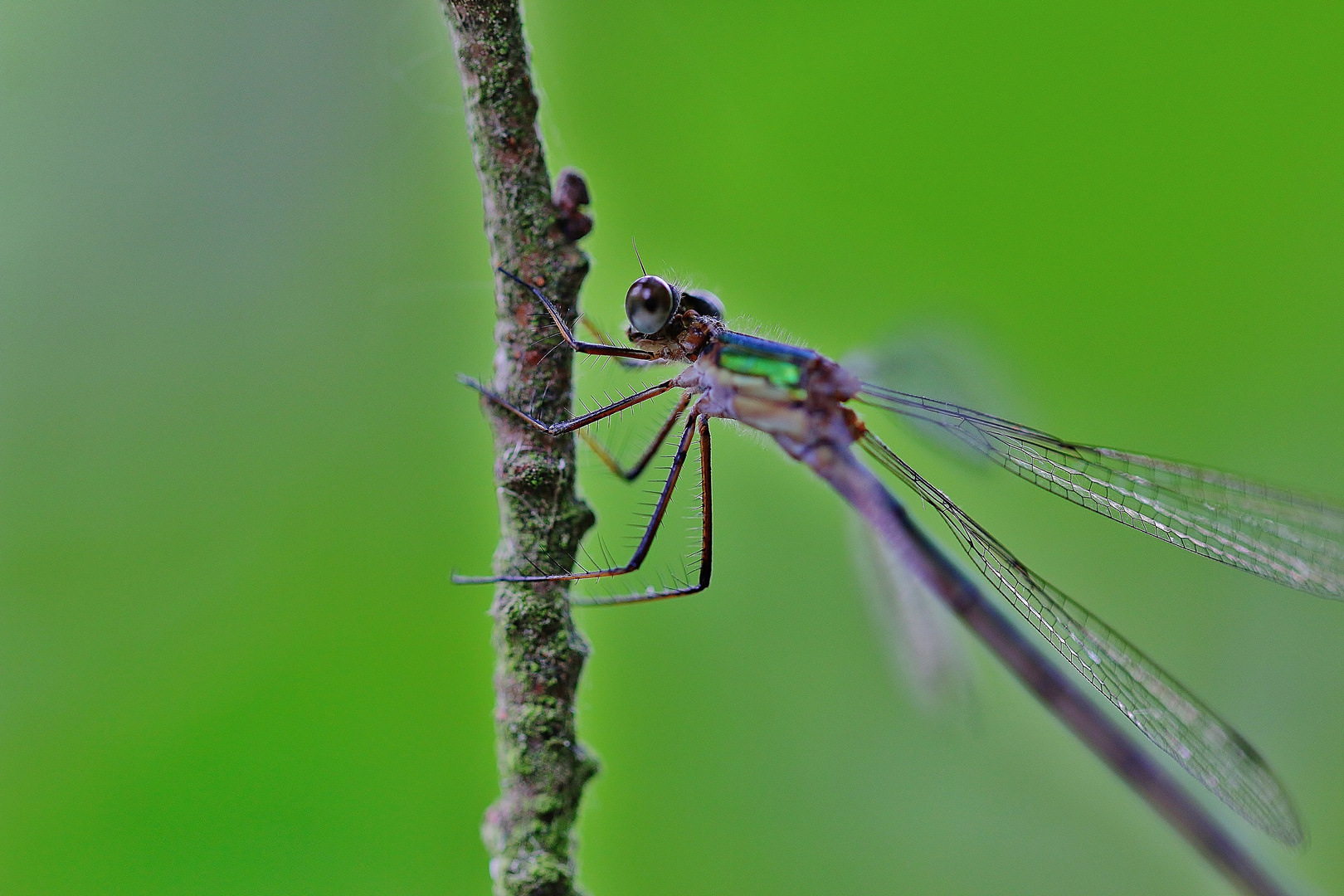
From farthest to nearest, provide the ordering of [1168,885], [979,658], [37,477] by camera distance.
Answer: [979,658], [1168,885], [37,477]

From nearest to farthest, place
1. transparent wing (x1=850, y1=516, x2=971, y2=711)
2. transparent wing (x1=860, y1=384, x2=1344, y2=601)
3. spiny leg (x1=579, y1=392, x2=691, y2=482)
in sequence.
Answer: spiny leg (x1=579, y1=392, x2=691, y2=482)
transparent wing (x1=860, y1=384, x2=1344, y2=601)
transparent wing (x1=850, y1=516, x2=971, y2=711)

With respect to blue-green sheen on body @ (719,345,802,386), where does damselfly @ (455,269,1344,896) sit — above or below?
below

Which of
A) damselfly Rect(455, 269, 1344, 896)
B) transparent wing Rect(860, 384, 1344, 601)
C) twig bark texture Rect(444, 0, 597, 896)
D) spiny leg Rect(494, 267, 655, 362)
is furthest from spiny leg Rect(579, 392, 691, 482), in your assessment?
twig bark texture Rect(444, 0, 597, 896)

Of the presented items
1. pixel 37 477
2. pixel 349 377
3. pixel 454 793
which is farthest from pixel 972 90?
pixel 37 477

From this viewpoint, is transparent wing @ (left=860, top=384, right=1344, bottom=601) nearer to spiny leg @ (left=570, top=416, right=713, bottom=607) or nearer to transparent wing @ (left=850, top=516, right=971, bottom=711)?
spiny leg @ (left=570, top=416, right=713, bottom=607)

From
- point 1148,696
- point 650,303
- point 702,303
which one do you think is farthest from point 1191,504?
point 650,303

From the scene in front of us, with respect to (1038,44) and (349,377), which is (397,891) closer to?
(349,377)
